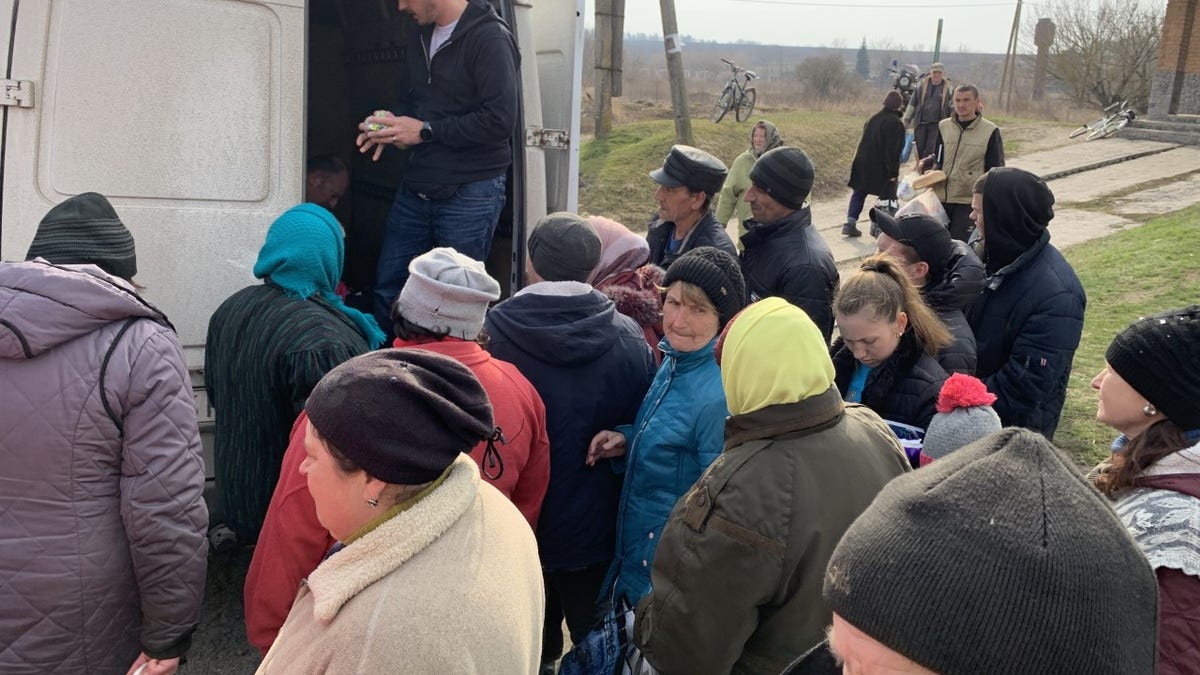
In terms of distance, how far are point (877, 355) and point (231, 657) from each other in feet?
7.91

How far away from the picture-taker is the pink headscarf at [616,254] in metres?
3.66

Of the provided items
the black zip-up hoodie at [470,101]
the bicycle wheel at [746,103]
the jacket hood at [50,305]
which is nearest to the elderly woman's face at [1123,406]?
the jacket hood at [50,305]

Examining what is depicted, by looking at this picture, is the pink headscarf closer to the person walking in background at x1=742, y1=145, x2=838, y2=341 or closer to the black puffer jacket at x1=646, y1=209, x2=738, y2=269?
the black puffer jacket at x1=646, y1=209, x2=738, y2=269

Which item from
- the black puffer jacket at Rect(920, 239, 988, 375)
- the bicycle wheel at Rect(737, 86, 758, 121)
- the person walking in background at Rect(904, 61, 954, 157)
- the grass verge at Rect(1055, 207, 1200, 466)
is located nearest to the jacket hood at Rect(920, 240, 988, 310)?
the black puffer jacket at Rect(920, 239, 988, 375)

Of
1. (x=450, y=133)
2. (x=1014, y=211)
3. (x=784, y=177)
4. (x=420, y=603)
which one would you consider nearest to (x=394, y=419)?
(x=420, y=603)

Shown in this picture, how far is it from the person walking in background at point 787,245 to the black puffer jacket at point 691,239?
13 cm

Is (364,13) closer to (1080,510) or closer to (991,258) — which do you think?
(991,258)

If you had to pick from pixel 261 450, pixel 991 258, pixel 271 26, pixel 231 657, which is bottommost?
pixel 231 657

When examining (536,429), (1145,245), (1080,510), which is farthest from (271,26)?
(1145,245)

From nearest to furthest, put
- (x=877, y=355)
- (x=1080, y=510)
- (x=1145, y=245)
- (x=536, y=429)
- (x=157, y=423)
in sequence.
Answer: (x=1080, y=510), (x=157, y=423), (x=536, y=429), (x=877, y=355), (x=1145, y=245)

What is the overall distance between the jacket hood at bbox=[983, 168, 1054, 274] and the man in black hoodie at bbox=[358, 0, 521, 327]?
2.00 m

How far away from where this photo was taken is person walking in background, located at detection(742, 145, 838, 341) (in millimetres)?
3689

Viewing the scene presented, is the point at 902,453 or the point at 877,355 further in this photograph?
the point at 877,355

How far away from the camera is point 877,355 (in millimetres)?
3000
